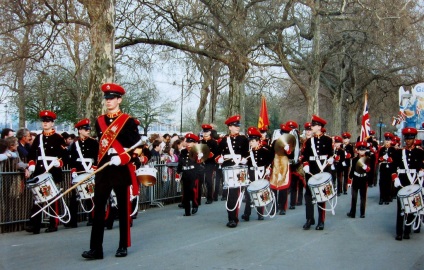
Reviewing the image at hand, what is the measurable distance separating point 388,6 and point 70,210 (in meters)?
22.0

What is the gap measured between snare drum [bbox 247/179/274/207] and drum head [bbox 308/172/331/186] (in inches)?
38.2

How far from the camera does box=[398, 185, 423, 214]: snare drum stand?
10602mm

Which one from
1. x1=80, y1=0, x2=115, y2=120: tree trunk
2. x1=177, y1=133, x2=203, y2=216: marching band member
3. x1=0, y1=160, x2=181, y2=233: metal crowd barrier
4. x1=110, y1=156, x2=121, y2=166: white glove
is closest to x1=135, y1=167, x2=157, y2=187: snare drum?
x1=0, y1=160, x2=181, y2=233: metal crowd barrier

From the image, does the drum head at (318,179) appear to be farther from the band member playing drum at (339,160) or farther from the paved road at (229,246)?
the band member playing drum at (339,160)

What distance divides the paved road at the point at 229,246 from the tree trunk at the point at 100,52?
4.51 metres

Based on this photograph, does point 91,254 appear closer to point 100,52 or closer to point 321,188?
point 321,188

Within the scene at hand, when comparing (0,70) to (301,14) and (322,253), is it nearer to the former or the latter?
(301,14)

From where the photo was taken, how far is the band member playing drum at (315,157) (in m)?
11.9

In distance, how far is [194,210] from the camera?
1459 centimetres

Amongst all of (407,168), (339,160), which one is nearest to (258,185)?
(407,168)

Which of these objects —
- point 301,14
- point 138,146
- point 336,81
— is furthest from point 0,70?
point 336,81

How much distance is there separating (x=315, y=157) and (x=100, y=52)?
7.28 meters

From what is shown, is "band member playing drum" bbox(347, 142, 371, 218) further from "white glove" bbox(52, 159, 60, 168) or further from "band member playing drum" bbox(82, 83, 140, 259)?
"band member playing drum" bbox(82, 83, 140, 259)

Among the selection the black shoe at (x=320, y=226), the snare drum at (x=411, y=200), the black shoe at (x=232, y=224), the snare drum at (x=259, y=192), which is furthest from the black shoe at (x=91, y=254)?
the snare drum at (x=411, y=200)
